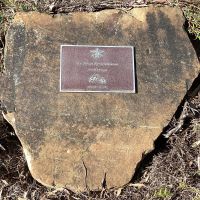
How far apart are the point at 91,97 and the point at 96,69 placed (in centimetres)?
24

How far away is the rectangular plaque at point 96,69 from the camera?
3.33 m

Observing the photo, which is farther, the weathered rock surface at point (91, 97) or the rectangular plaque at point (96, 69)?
the rectangular plaque at point (96, 69)

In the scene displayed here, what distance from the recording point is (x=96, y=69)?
11.1 feet

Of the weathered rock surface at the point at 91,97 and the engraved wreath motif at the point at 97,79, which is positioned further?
the engraved wreath motif at the point at 97,79

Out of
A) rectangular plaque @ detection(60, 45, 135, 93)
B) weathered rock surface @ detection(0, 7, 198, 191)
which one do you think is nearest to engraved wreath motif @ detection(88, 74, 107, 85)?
rectangular plaque @ detection(60, 45, 135, 93)

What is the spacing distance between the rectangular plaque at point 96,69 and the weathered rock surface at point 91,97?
7cm

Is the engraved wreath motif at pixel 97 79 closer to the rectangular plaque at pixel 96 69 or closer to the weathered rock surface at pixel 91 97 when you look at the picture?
the rectangular plaque at pixel 96 69

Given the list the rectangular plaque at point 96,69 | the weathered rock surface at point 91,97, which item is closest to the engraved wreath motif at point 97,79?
the rectangular plaque at point 96,69

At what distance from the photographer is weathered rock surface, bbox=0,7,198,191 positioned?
10.4 feet

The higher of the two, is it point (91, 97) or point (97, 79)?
point (97, 79)

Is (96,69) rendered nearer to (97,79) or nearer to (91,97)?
(97,79)

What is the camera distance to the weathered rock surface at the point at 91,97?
3158mm

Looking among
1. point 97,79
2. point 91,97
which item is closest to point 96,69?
point 97,79

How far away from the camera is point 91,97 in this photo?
333cm
